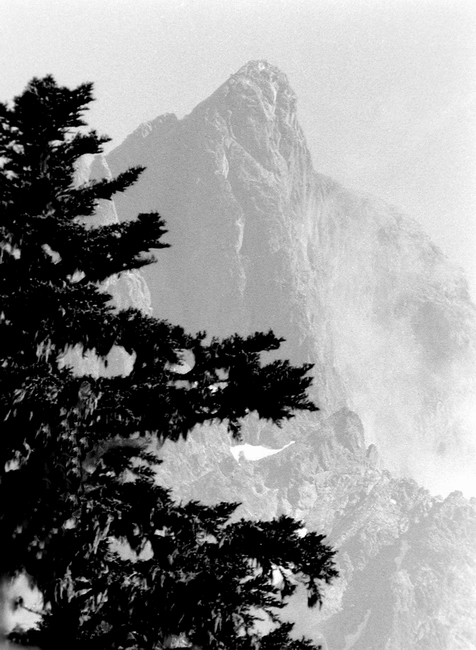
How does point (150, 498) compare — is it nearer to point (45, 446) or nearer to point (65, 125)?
point (45, 446)

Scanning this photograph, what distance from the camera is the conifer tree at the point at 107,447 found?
9.34m

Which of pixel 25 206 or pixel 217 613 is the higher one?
pixel 25 206

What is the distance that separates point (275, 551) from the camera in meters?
10.2

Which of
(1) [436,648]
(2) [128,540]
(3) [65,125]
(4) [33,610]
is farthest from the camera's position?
(1) [436,648]

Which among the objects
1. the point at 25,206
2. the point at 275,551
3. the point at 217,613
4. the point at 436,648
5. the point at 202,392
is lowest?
the point at 217,613

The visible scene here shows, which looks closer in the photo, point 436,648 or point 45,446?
point 45,446

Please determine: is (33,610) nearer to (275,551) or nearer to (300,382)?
(275,551)

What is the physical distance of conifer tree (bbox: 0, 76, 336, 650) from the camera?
9.34m

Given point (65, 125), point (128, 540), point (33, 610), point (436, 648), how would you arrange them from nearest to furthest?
point (33, 610) < point (128, 540) < point (65, 125) < point (436, 648)

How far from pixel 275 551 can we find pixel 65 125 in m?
6.57

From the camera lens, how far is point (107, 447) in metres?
10.1

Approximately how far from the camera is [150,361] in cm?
1059

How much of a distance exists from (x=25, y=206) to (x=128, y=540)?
450 centimetres

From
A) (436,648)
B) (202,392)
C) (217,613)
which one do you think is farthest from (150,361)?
(436,648)
